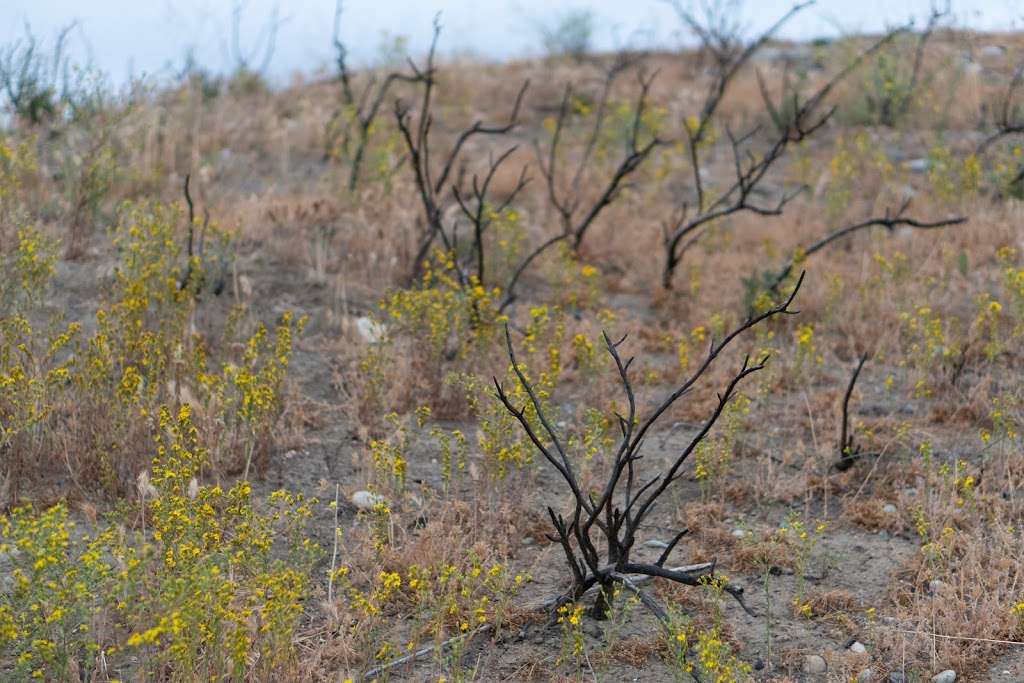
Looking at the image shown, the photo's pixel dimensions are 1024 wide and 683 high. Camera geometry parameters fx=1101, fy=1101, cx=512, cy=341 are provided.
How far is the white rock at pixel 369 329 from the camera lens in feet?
15.7

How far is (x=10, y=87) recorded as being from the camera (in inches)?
285

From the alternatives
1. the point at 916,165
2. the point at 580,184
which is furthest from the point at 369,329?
the point at 916,165

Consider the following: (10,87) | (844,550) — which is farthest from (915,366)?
(10,87)

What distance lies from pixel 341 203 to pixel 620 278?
170cm

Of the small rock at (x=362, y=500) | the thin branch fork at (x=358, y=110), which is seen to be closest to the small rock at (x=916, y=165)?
the thin branch fork at (x=358, y=110)

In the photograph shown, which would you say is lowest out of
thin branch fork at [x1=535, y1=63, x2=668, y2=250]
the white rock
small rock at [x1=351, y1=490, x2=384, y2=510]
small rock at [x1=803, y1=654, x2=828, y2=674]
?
small rock at [x1=803, y1=654, x2=828, y2=674]

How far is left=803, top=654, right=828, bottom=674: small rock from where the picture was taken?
310 centimetres

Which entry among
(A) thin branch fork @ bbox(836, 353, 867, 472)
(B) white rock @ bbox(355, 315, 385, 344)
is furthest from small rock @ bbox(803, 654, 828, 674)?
(B) white rock @ bbox(355, 315, 385, 344)

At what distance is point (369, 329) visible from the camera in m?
5.05

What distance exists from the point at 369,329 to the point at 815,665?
2650mm

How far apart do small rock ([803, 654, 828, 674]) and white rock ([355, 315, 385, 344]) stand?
2278 mm

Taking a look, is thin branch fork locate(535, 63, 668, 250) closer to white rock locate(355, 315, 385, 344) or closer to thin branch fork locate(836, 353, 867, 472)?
white rock locate(355, 315, 385, 344)

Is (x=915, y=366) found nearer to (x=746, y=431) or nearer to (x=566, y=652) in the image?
(x=746, y=431)

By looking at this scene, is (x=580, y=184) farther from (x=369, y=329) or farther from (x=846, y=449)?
(x=846, y=449)
